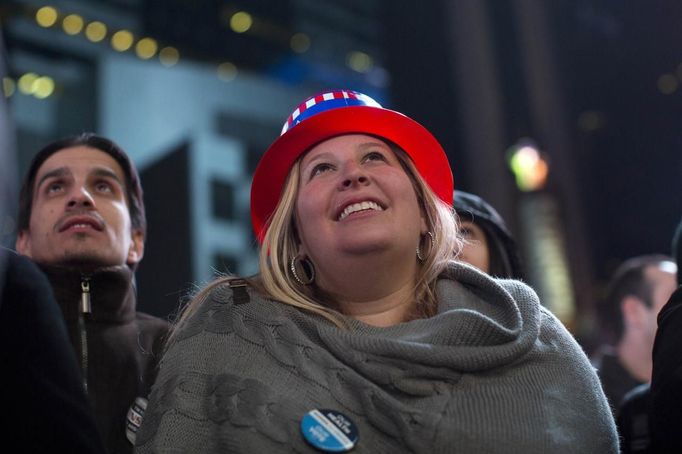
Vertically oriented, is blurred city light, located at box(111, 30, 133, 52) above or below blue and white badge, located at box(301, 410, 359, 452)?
above

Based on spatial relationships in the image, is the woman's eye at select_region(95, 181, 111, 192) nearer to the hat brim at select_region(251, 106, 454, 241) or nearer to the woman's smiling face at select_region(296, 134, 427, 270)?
the hat brim at select_region(251, 106, 454, 241)

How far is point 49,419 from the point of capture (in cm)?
119

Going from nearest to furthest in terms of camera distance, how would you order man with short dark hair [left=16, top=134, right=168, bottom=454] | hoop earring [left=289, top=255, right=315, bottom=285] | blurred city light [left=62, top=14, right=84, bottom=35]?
hoop earring [left=289, top=255, right=315, bottom=285], man with short dark hair [left=16, top=134, right=168, bottom=454], blurred city light [left=62, top=14, right=84, bottom=35]

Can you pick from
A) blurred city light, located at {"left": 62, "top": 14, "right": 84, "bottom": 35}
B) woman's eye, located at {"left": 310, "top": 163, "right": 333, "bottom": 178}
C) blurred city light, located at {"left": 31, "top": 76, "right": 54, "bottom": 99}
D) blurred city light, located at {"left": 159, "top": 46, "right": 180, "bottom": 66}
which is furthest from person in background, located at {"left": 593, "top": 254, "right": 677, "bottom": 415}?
blurred city light, located at {"left": 31, "top": 76, "right": 54, "bottom": 99}

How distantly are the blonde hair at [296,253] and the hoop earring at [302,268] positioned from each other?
0.04 feet

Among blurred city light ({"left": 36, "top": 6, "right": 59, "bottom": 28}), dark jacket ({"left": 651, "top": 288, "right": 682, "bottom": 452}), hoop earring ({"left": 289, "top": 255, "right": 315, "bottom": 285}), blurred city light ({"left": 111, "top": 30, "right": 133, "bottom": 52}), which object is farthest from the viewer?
blurred city light ({"left": 111, "top": 30, "right": 133, "bottom": 52})

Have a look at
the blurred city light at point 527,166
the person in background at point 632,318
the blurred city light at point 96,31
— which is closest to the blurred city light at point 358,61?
the blurred city light at point 96,31

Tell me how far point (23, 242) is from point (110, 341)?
647 mm

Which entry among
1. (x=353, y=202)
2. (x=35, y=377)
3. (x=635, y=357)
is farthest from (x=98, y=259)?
(x=635, y=357)

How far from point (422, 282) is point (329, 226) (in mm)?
305

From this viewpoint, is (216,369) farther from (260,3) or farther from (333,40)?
(333,40)

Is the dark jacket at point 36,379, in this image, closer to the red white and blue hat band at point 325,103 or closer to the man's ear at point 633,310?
the red white and blue hat band at point 325,103

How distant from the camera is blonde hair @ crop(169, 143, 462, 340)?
2.24m

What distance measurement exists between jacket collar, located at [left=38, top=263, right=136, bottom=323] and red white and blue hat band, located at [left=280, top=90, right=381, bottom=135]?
0.73 metres
